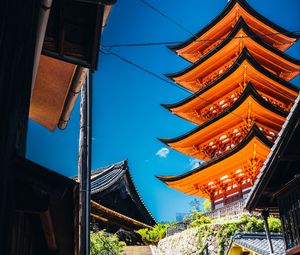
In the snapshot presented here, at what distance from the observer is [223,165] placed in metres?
20.3

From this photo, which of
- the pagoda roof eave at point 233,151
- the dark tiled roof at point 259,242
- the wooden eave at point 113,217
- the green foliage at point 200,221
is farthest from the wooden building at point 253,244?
the pagoda roof eave at point 233,151

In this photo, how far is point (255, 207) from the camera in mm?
8891

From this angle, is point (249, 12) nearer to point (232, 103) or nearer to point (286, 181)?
point (232, 103)

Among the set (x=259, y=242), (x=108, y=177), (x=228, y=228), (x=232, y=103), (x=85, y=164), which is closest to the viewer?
(x=85, y=164)

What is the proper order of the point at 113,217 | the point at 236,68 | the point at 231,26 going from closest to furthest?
the point at 113,217, the point at 236,68, the point at 231,26

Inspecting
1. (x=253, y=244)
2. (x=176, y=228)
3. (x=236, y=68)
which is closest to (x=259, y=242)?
(x=253, y=244)

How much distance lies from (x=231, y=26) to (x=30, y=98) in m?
25.1

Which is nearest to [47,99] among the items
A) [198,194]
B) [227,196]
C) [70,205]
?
[70,205]

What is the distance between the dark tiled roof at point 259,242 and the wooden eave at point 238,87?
12.2 metres

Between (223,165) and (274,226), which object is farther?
(223,165)

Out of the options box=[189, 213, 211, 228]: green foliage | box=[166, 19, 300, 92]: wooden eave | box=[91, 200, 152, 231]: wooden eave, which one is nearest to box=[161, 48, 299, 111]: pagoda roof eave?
box=[166, 19, 300, 92]: wooden eave

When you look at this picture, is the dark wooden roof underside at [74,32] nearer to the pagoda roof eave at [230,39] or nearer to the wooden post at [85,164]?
the wooden post at [85,164]

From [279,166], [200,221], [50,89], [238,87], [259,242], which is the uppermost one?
[238,87]

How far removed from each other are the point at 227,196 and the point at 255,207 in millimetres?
13116
